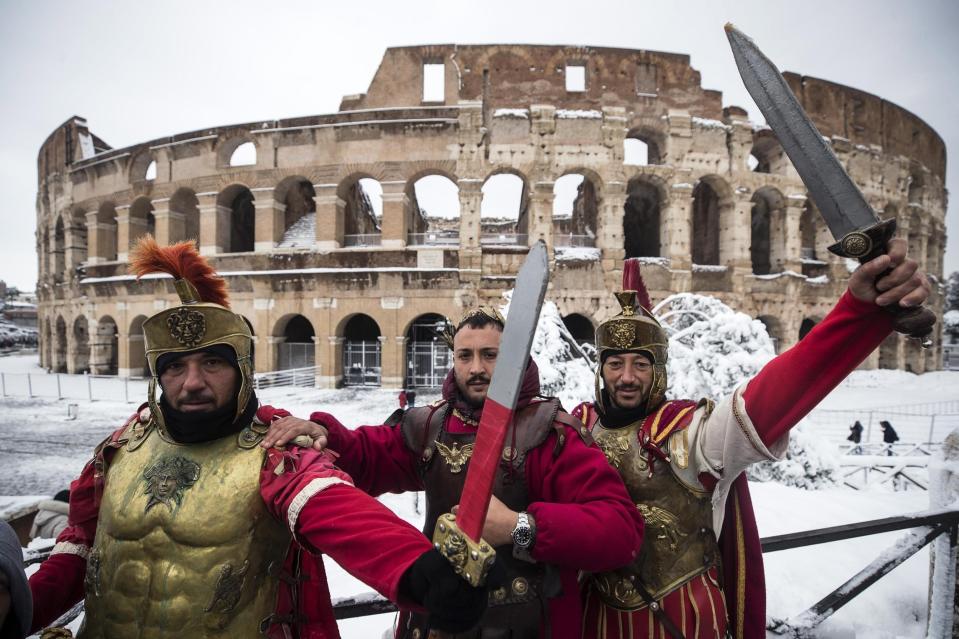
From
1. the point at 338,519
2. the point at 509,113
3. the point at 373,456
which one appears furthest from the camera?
the point at 509,113

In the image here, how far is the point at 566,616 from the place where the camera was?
178cm

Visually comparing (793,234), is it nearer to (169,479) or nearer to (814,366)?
(814,366)

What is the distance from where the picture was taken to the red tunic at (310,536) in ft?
3.85

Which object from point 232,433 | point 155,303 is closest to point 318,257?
point 155,303

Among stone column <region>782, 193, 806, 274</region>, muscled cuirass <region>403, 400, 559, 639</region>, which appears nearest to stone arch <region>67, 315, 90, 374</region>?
muscled cuirass <region>403, 400, 559, 639</region>

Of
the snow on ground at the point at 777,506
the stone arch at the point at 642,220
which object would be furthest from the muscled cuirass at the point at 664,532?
the stone arch at the point at 642,220

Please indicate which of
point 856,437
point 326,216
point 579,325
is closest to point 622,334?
point 856,437

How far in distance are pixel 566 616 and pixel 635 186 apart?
18.0 meters

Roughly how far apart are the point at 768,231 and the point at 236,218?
22.4 meters

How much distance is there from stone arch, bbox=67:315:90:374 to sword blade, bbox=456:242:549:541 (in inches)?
927

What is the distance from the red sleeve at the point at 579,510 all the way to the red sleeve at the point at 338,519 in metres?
0.47

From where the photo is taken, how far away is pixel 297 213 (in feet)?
57.1

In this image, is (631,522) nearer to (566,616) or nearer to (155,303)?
(566,616)

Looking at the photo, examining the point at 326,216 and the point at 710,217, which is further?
the point at 710,217
